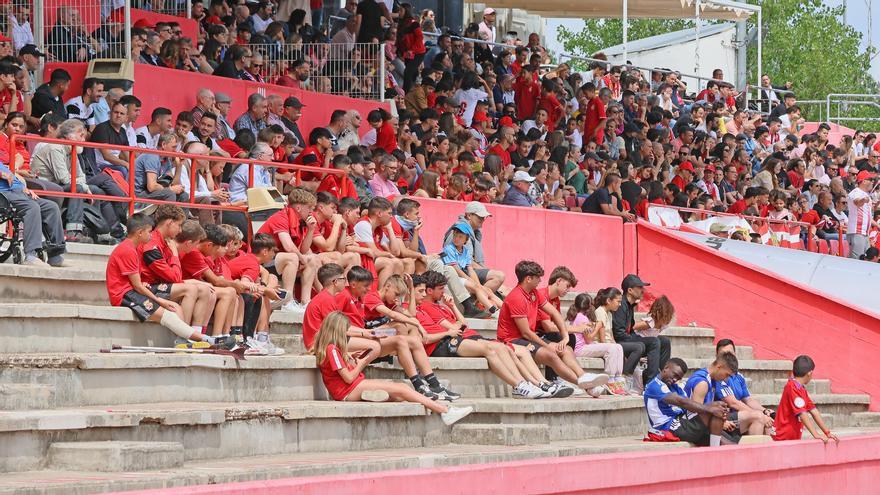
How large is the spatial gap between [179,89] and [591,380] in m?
6.34

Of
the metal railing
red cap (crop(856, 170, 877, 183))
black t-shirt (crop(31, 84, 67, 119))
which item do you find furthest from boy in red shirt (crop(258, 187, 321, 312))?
red cap (crop(856, 170, 877, 183))

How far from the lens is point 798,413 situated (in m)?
14.5

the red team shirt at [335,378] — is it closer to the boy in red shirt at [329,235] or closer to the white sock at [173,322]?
the white sock at [173,322]

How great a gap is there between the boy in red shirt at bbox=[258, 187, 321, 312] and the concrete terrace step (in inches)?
95.6

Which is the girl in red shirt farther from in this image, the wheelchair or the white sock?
the wheelchair

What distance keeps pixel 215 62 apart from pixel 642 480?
946cm

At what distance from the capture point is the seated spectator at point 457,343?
1386cm

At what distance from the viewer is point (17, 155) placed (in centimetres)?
1327

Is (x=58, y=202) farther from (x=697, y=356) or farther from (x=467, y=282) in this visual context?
(x=697, y=356)

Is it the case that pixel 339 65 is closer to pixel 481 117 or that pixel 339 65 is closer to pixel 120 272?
pixel 481 117

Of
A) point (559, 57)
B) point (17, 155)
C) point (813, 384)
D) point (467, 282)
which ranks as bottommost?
point (813, 384)

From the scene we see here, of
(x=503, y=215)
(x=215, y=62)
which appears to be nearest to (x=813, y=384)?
(x=503, y=215)

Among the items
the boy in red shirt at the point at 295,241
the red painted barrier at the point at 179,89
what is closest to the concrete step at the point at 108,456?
the boy in red shirt at the point at 295,241

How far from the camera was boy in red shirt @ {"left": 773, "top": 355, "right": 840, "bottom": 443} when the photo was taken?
1448 centimetres
